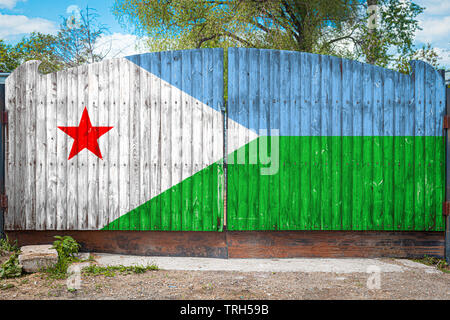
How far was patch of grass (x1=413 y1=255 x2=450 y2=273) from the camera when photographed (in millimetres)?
4410

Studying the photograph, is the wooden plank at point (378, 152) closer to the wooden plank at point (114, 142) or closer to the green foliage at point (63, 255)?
the wooden plank at point (114, 142)

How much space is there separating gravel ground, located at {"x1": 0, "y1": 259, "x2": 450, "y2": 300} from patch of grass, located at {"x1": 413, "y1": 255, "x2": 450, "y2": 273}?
25cm

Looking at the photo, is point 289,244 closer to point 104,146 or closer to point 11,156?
point 104,146

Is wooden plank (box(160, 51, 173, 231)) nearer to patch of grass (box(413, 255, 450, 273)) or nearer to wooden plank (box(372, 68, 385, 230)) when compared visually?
wooden plank (box(372, 68, 385, 230))

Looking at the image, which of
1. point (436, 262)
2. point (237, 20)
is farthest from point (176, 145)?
point (237, 20)

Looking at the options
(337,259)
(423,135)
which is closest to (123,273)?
(337,259)

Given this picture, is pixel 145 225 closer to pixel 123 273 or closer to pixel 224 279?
pixel 123 273

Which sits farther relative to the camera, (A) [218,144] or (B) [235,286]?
(A) [218,144]

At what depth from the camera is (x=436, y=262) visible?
4586mm

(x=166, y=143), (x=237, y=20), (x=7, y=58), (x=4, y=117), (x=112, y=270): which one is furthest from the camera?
(x=7, y=58)

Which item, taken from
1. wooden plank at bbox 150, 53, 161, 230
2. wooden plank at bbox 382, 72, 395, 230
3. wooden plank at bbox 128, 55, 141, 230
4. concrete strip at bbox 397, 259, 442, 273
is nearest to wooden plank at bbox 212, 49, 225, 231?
wooden plank at bbox 150, 53, 161, 230

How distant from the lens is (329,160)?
4.61 metres

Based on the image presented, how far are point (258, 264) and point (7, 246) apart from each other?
3.36 m

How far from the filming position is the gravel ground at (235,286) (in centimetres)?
348
